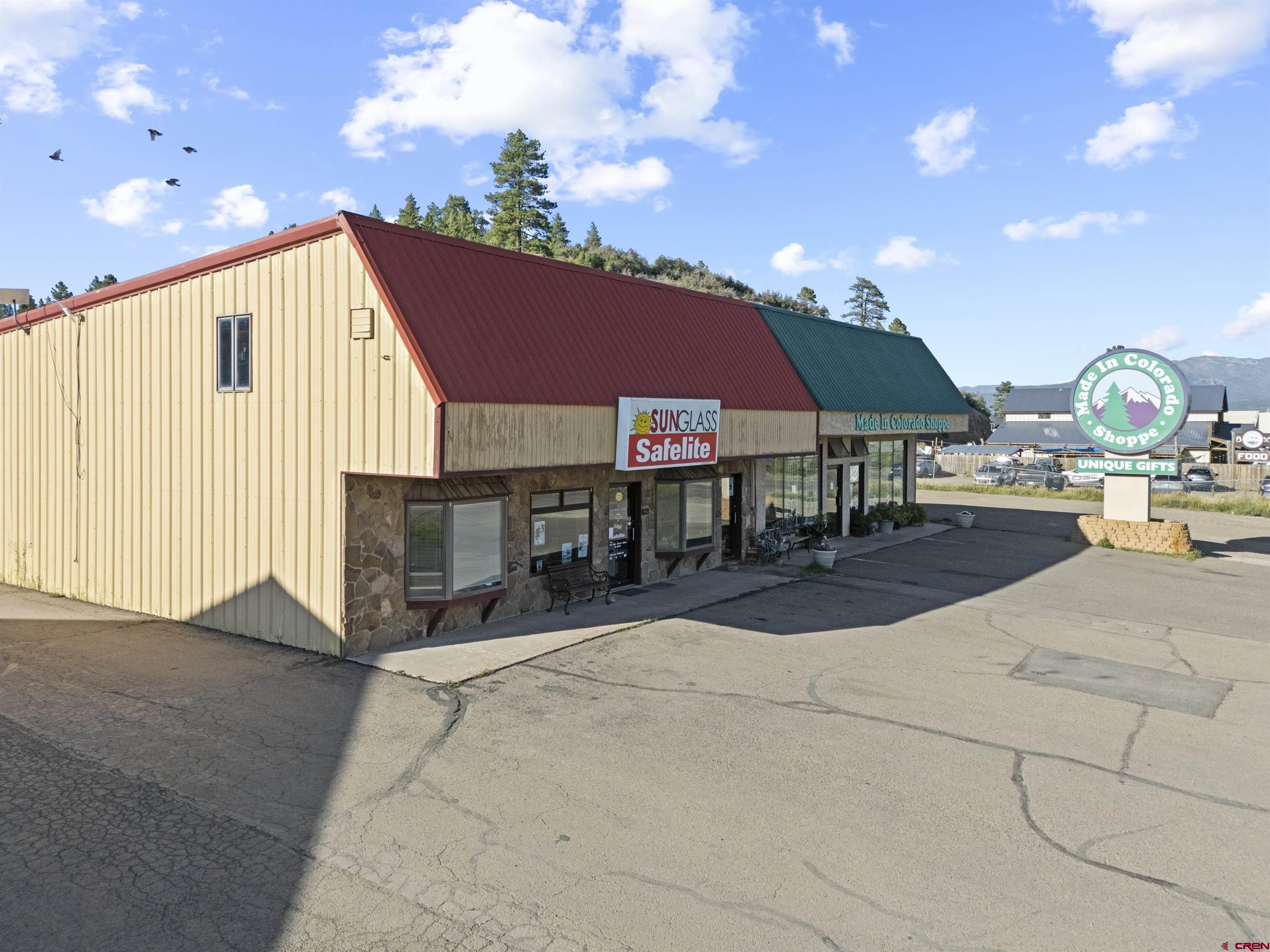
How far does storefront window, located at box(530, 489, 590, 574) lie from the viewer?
14.8 metres

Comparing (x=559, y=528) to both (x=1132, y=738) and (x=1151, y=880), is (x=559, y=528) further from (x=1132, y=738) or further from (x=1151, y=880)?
(x=1151, y=880)

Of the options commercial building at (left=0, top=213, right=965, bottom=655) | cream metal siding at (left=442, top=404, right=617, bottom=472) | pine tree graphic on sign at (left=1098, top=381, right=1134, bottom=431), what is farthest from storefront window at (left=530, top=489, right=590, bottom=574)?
pine tree graphic on sign at (left=1098, top=381, right=1134, bottom=431)

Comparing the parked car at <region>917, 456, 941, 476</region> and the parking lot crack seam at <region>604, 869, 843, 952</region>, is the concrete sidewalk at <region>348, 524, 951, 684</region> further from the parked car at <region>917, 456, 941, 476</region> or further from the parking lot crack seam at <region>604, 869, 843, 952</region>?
the parked car at <region>917, 456, 941, 476</region>

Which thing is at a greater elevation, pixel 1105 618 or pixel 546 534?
pixel 546 534

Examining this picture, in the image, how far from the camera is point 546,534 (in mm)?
15016

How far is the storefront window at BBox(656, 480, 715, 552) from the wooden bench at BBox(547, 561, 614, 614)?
2133mm

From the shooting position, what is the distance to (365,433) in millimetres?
11594

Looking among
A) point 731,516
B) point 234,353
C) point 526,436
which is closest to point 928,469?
point 731,516

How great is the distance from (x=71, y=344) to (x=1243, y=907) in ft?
64.7

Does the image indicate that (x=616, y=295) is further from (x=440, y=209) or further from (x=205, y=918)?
(x=440, y=209)

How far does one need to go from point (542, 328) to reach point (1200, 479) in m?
49.6

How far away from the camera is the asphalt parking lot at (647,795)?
5.86 m

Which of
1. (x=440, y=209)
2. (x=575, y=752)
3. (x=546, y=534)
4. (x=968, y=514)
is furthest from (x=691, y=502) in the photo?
(x=440, y=209)

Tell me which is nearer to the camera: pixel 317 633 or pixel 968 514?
pixel 317 633
